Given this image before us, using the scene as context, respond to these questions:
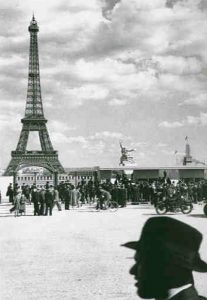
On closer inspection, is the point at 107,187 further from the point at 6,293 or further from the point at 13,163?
the point at 13,163

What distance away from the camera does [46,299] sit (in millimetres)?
6277

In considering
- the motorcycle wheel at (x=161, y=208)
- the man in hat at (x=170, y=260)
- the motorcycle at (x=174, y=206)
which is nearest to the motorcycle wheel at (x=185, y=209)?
the motorcycle at (x=174, y=206)

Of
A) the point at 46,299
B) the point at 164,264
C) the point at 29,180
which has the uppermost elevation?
the point at 29,180

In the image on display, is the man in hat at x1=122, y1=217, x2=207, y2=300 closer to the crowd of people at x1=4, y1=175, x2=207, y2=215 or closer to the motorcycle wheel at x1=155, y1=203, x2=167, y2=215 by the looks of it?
the motorcycle wheel at x1=155, y1=203, x2=167, y2=215

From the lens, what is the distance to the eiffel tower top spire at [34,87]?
75.2 m

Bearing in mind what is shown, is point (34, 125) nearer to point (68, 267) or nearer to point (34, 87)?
point (34, 87)

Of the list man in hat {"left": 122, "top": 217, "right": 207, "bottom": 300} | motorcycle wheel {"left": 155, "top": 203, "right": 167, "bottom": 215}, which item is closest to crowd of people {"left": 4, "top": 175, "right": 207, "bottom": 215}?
motorcycle wheel {"left": 155, "top": 203, "right": 167, "bottom": 215}

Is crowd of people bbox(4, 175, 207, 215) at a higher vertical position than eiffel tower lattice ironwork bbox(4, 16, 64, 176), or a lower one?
lower

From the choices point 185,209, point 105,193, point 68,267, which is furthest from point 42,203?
point 68,267

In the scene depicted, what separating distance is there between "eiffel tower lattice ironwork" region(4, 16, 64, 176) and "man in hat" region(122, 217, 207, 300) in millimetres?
70053

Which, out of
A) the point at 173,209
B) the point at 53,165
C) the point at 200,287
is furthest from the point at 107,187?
the point at 53,165

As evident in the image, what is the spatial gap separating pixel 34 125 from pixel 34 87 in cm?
545

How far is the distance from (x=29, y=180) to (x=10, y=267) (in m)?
43.4

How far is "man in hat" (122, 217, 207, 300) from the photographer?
6.75ft
